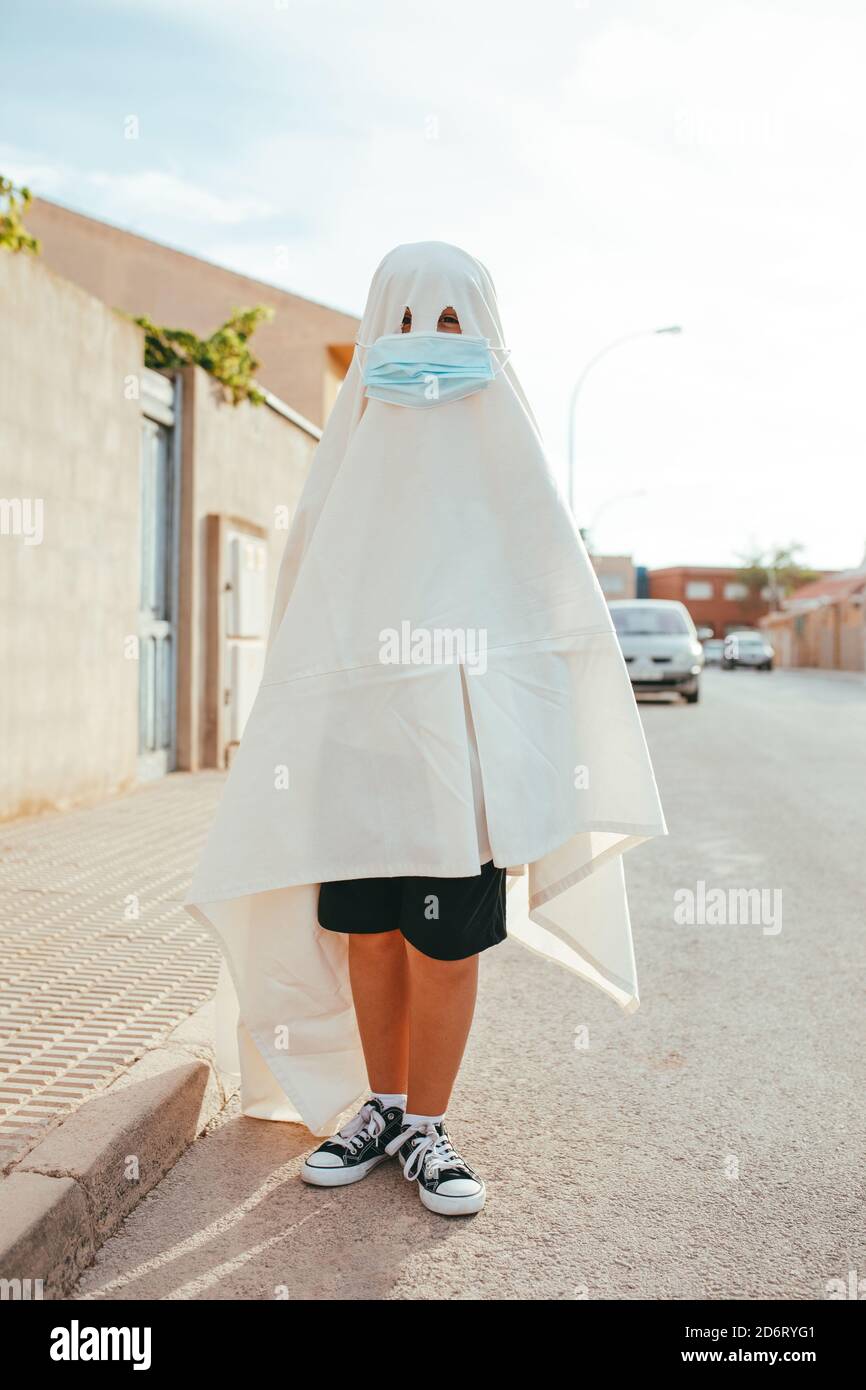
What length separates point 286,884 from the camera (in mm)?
2852

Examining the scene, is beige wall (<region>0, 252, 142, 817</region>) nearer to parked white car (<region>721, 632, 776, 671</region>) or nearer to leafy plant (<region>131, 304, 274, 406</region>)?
leafy plant (<region>131, 304, 274, 406</region>)

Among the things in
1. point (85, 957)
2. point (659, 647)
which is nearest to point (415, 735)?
point (85, 957)

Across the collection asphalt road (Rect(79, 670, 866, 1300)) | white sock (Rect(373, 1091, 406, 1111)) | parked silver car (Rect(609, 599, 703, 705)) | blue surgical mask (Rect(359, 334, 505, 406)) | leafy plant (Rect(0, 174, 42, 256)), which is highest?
leafy plant (Rect(0, 174, 42, 256))

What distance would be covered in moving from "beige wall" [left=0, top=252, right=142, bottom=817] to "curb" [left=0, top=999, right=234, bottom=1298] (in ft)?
14.6

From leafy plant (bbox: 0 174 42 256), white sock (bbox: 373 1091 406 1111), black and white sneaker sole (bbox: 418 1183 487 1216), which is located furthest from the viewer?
leafy plant (bbox: 0 174 42 256)

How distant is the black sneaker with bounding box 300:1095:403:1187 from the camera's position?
2.91 meters

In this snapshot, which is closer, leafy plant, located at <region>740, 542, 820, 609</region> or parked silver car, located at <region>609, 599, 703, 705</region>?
parked silver car, located at <region>609, 599, 703, 705</region>

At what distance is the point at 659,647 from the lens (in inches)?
819

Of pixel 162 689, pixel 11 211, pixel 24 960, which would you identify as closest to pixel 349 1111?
pixel 24 960

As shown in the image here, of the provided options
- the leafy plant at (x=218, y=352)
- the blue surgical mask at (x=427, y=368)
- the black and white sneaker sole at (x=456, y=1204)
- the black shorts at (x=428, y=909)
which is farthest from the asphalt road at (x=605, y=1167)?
the leafy plant at (x=218, y=352)

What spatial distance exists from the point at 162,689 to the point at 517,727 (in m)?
8.03

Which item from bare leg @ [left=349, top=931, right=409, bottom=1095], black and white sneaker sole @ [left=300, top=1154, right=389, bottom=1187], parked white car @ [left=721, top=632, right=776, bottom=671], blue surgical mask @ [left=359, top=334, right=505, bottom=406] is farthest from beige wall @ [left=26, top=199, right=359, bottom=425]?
parked white car @ [left=721, top=632, right=776, bottom=671]

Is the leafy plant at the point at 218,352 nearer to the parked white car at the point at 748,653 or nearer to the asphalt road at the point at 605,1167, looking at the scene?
the asphalt road at the point at 605,1167

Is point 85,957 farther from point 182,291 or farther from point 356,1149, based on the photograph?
point 182,291
